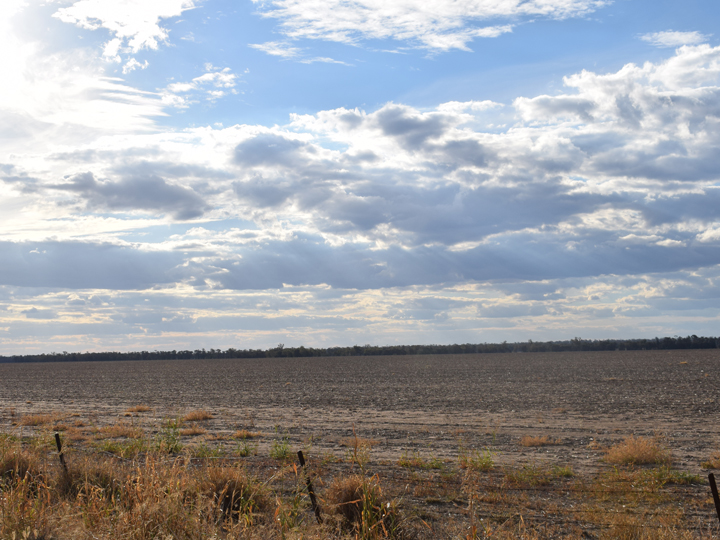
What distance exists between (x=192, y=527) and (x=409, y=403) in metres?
27.4

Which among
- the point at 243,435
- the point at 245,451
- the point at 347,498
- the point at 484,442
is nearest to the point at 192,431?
the point at 243,435

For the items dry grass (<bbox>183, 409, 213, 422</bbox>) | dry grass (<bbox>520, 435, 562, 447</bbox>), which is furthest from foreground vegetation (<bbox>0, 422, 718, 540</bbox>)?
dry grass (<bbox>183, 409, 213, 422</bbox>)

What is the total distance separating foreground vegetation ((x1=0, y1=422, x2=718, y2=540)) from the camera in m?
6.36

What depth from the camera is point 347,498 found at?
27.9ft

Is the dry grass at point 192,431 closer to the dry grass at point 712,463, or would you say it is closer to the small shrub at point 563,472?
the small shrub at point 563,472

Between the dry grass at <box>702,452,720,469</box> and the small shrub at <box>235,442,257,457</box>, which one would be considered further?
the small shrub at <box>235,442,257,457</box>

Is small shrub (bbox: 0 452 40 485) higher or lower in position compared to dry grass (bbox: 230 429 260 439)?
higher

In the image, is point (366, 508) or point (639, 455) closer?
point (366, 508)

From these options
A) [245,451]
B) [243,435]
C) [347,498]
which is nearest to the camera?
[347,498]

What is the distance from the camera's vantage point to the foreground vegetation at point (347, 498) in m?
6.36

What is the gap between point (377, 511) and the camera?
8.16 m

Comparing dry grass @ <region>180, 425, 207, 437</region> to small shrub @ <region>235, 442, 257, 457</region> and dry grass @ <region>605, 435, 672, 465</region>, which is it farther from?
dry grass @ <region>605, 435, 672, 465</region>

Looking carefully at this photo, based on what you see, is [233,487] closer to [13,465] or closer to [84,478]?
[84,478]

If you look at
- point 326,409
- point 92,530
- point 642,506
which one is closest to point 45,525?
point 92,530
